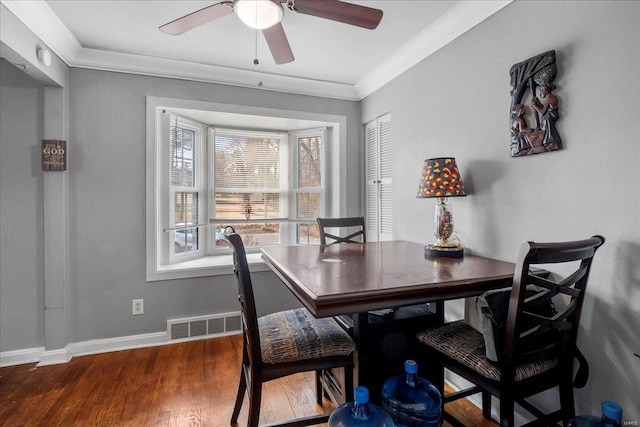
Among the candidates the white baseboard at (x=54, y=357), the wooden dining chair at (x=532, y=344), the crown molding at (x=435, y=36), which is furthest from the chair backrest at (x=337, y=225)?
the white baseboard at (x=54, y=357)

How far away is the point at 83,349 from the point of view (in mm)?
2512

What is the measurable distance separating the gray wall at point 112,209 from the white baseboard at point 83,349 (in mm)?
53


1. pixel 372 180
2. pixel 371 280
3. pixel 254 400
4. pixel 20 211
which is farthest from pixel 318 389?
pixel 20 211

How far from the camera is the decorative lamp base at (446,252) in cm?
180

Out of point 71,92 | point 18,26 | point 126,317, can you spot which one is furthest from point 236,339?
point 18,26

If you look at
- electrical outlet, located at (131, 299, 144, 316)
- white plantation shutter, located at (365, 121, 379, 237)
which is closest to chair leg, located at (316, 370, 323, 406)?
white plantation shutter, located at (365, 121, 379, 237)

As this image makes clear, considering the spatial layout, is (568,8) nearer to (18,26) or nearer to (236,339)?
(18,26)

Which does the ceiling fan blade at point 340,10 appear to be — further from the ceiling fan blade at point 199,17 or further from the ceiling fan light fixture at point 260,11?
the ceiling fan blade at point 199,17

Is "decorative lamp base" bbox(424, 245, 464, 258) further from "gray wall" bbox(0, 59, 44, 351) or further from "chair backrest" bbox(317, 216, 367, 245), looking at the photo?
"gray wall" bbox(0, 59, 44, 351)

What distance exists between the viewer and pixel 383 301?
3.67 ft

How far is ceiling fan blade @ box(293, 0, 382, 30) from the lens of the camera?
4.76 feet

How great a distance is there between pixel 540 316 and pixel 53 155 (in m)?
3.21

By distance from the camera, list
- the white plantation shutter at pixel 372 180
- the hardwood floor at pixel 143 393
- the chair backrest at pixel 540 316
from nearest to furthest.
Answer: the chair backrest at pixel 540 316 < the hardwood floor at pixel 143 393 < the white plantation shutter at pixel 372 180

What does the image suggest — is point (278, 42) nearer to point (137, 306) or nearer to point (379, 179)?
point (379, 179)
